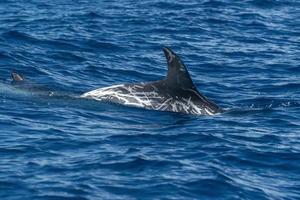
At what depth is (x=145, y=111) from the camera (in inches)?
857

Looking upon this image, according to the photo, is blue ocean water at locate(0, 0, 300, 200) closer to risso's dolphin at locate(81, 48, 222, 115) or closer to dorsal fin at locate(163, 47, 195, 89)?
risso's dolphin at locate(81, 48, 222, 115)

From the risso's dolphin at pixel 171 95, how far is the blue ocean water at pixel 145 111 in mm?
417

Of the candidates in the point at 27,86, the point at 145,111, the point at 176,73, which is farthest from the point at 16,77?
the point at 176,73

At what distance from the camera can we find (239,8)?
42250 millimetres

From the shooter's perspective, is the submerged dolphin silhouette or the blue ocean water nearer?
the blue ocean water

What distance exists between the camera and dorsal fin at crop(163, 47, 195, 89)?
21297mm

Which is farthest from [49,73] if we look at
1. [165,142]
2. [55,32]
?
[165,142]

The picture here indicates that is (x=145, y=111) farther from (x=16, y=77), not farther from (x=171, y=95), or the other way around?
(x=16, y=77)

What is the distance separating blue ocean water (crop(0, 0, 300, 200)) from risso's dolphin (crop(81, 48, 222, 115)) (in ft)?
1.37

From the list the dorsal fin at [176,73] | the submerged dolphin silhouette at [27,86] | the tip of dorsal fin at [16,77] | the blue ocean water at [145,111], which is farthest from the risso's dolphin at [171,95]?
the tip of dorsal fin at [16,77]

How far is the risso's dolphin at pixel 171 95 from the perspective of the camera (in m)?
21.6

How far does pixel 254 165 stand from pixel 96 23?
20.5m

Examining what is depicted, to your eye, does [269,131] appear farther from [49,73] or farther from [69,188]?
[49,73]

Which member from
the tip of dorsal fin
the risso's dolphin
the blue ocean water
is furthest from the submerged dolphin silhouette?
the risso's dolphin
